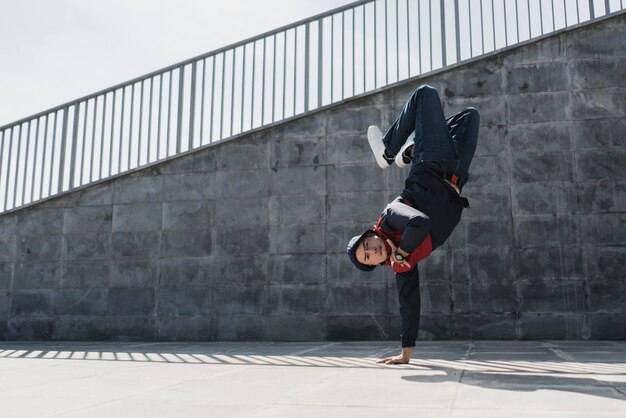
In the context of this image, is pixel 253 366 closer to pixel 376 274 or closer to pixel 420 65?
pixel 376 274

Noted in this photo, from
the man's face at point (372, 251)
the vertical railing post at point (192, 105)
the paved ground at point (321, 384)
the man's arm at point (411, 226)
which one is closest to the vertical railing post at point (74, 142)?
the vertical railing post at point (192, 105)

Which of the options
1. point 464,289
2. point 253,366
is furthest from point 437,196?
point 464,289

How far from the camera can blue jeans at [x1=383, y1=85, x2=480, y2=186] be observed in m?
3.46

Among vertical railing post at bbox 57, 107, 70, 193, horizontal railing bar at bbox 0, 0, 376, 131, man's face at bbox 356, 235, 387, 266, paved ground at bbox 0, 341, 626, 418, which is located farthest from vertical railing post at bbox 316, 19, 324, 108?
man's face at bbox 356, 235, 387, 266

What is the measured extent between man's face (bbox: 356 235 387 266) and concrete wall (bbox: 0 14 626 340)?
10.0 feet

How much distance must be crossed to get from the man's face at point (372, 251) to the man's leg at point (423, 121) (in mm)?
708

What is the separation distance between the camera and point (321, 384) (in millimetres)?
2668

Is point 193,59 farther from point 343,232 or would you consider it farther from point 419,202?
point 419,202

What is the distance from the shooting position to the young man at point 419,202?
10.7 ft

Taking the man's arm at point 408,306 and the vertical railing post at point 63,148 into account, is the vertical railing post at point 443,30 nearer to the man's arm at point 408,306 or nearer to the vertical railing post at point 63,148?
the man's arm at point 408,306

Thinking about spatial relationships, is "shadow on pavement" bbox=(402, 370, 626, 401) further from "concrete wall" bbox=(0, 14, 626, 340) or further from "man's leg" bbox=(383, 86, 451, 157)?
"concrete wall" bbox=(0, 14, 626, 340)

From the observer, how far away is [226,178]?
6.91 m

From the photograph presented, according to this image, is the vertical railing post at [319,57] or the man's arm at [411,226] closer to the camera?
the man's arm at [411,226]

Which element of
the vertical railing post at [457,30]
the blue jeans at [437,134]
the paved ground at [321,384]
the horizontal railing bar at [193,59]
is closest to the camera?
the paved ground at [321,384]
